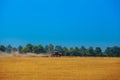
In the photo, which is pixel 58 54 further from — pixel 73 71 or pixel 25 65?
pixel 73 71

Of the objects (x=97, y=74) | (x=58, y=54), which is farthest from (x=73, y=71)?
(x=58, y=54)

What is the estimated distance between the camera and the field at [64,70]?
5699mm

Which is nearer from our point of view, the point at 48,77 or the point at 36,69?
the point at 48,77

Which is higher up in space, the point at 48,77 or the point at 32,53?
the point at 32,53

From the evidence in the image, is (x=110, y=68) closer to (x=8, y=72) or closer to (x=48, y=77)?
(x=48, y=77)

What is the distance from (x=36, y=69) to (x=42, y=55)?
239cm

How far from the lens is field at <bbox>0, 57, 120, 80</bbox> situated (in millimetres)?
5699

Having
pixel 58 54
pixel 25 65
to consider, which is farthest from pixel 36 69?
pixel 58 54

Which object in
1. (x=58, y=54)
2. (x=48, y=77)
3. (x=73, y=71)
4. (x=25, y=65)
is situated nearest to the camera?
(x=48, y=77)

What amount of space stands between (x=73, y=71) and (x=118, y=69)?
803 millimetres

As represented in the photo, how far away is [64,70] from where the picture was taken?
6.18 m

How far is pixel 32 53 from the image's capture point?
8547 mm

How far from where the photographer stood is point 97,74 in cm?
585

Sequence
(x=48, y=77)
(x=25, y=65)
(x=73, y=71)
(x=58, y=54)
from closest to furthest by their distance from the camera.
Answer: (x=48, y=77) → (x=73, y=71) → (x=25, y=65) → (x=58, y=54)
